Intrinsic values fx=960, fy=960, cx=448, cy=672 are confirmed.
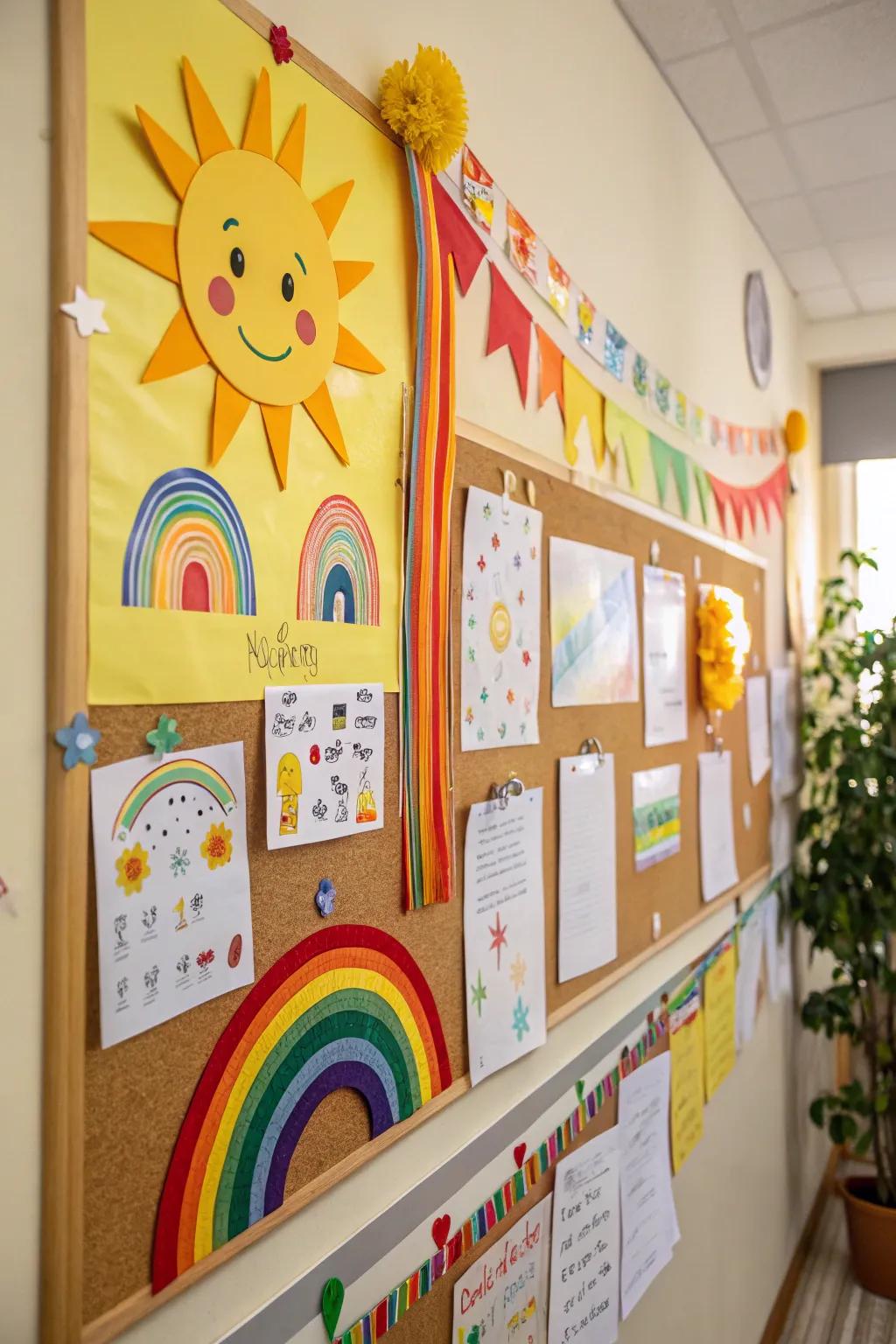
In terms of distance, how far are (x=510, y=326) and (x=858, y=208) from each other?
5.74 feet

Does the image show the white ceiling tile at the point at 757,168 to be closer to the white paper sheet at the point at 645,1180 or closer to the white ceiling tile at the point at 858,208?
the white ceiling tile at the point at 858,208

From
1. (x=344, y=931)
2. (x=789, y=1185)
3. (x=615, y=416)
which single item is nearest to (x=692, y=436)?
(x=615, y=416)

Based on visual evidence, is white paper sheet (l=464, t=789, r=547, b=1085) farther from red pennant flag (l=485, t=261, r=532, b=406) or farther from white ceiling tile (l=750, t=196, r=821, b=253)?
white ceiling tile (l=750, t=196, r=821, b=253)

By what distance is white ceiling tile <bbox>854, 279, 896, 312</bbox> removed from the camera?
292 cm

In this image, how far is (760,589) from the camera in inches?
99.0

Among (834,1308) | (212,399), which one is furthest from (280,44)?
(834,1308)

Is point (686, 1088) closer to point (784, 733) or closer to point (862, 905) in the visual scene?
point (862, 905)

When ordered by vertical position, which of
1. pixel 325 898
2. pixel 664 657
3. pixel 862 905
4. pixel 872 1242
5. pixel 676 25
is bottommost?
pixel 872 1242

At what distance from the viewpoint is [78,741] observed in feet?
2.01

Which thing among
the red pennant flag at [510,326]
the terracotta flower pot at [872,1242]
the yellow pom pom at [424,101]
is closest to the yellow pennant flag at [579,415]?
the red pennant flag at [510,326]

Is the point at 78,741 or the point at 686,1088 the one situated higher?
the point at 78,741

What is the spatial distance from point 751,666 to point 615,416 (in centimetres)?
108

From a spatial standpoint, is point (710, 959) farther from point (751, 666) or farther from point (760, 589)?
point (760, 589)

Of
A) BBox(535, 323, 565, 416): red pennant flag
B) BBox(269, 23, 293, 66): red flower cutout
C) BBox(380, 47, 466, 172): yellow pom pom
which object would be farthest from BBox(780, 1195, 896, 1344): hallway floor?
BBox(269, 23, 293, 66): red flower cutout
